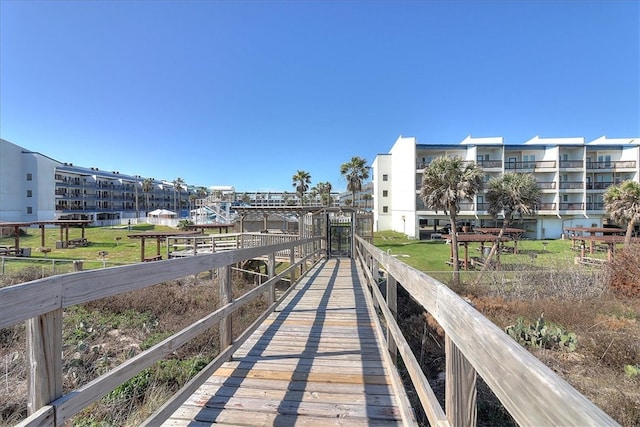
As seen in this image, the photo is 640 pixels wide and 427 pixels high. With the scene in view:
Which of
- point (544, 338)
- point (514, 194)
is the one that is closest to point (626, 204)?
point (514, 194)

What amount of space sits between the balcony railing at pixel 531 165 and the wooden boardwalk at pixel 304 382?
39750mm

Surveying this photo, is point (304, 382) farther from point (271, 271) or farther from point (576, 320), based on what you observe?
point (576, 320)

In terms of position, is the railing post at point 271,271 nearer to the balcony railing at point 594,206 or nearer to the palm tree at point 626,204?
the palm tree at point 626,204

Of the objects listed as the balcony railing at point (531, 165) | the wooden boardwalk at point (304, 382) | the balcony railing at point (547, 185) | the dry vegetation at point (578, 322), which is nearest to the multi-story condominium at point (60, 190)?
the dry vegetation at point (578, 322)

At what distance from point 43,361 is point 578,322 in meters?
12.7

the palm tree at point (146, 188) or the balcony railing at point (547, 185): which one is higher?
the palm tree at point (146, 188)

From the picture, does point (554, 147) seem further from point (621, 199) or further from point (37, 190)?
point (37, 190)

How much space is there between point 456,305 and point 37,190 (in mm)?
70950

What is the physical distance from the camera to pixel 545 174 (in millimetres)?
38719

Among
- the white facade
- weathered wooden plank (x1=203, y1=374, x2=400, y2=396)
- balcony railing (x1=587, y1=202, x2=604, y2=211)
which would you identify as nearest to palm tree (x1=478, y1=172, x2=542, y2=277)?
balcony railing (x1=587, y1=202, x2=604, y2=211)

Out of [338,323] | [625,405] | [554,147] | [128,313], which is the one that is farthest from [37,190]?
[554,147]

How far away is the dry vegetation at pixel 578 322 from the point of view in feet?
19.7

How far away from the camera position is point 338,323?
17.4ft

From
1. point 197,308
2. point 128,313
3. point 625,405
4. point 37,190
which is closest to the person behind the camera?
point 625,405
